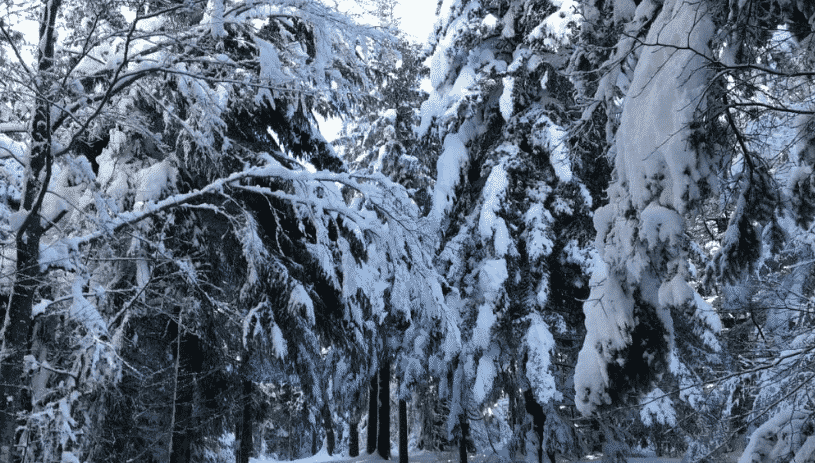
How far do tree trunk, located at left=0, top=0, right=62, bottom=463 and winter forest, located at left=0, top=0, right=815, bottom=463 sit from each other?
0.03m

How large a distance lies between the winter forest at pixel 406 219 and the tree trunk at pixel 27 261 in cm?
3

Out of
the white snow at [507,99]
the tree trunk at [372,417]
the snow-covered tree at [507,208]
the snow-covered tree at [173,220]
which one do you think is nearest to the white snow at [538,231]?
the snow-covered tree at [507,208]

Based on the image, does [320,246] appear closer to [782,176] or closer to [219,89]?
[219,89]

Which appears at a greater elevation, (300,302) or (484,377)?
(300,302)

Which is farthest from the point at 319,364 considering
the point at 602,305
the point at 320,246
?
the point at 602,305

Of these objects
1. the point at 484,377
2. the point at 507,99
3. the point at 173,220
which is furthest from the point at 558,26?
the point at 173,220

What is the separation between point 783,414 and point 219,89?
26.6 ft

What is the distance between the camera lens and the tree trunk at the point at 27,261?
504 centimetres

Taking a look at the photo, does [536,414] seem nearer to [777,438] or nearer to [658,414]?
[658,414]

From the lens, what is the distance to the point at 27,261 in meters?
5.26

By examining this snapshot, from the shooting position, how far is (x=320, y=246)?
8141 millimetres

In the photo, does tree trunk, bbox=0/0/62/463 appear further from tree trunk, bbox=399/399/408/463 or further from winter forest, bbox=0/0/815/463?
tree trunk, bbox=399/399/408/463

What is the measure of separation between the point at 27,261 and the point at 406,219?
12.8ft

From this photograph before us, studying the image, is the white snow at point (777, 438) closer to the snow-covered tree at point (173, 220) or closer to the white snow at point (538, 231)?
the snow-covered tree at point (173, 220)
